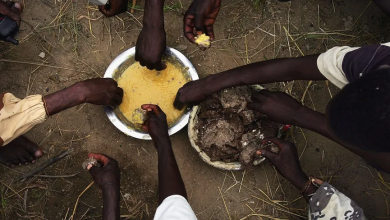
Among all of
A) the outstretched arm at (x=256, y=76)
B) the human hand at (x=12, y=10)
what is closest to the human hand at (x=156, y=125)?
the outstretched arm at (x=256, y=76)

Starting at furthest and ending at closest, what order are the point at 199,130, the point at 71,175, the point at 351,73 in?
the point at 71,175, the point at 199,130, the point at 351,73

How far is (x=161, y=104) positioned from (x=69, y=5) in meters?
0.97

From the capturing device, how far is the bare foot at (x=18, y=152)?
225cm

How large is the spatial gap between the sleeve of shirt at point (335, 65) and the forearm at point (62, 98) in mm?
1192

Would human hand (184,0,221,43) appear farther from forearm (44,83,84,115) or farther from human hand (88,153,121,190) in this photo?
human hand (88,153,121,190)

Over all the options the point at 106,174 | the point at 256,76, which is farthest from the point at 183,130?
the point at 256,76

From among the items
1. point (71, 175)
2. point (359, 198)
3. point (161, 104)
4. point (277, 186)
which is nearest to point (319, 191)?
point (277, 186)

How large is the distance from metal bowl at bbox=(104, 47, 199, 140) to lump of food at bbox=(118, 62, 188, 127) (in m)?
0.03

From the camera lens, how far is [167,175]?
176 cm

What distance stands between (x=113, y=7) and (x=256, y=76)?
1044mm

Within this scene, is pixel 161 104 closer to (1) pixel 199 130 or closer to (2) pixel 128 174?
(1) pixel 199 130

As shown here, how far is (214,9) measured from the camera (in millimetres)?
1958

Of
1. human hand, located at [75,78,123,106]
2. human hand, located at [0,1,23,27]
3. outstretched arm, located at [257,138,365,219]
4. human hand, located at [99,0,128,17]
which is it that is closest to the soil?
outstretched arm, located at [257,138,365,219]

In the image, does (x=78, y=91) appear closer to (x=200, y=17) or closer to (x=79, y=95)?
(x=79, y=95)
